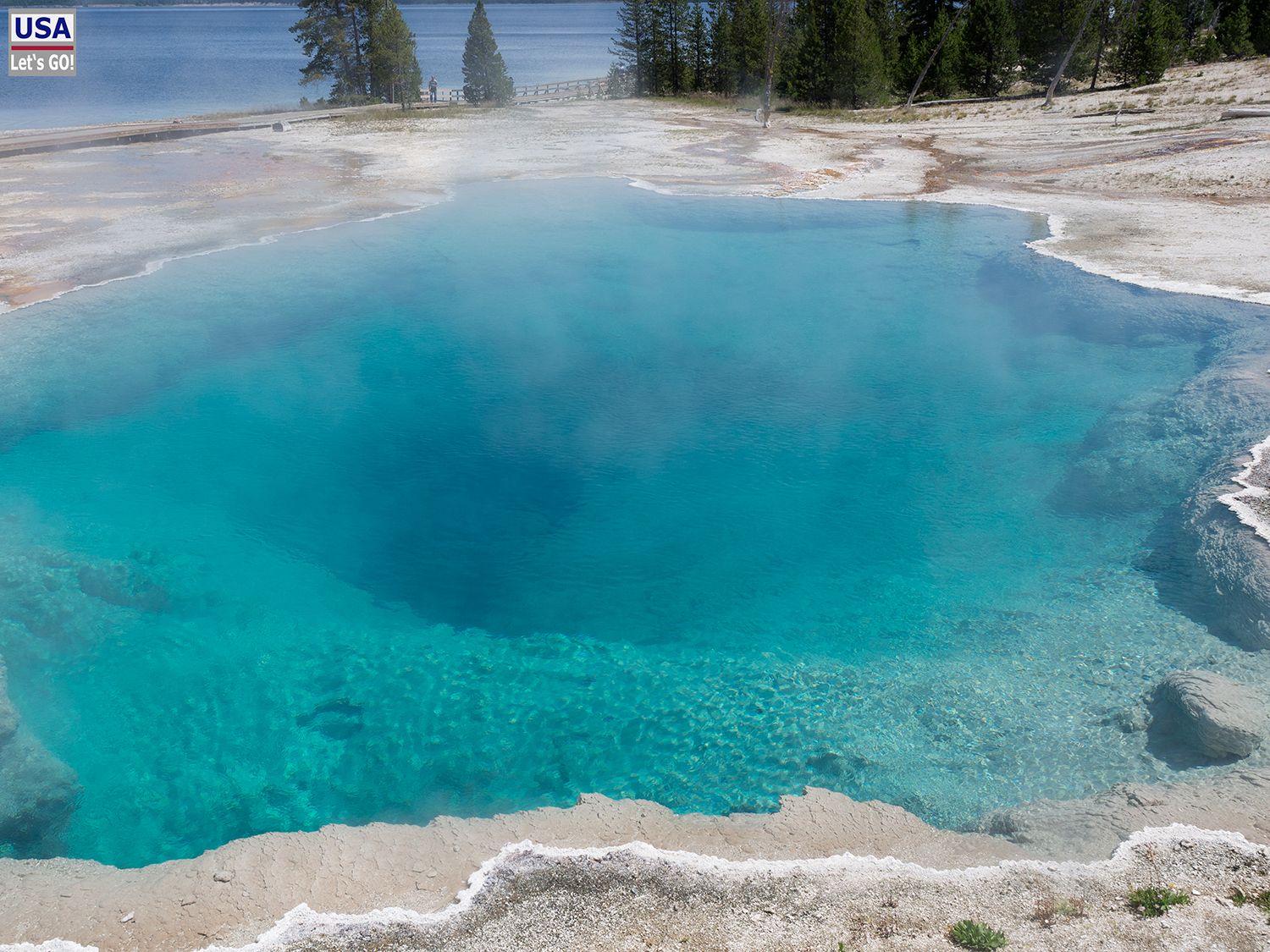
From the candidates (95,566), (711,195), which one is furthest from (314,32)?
(95,566)

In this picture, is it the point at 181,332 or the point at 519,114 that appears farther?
the point at 519,114

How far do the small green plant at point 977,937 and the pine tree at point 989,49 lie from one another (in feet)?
138

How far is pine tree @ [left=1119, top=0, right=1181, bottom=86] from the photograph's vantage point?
35062mm

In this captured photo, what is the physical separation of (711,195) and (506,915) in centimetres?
1989

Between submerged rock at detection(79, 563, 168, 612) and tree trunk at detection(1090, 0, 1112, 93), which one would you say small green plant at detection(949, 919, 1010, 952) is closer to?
submerged rock at detection(79, 563, 168, 612)

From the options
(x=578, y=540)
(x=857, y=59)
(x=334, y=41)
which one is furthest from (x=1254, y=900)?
(x=334, y=41)

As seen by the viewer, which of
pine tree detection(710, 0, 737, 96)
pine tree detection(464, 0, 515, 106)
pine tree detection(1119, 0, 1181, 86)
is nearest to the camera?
pine tree detection(1119, 0, 1181, 86)

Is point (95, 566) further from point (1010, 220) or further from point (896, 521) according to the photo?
point (1010, 220)

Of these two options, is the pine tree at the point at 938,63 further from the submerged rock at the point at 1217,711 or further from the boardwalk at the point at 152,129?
the submerged rock at the point at 1217,711

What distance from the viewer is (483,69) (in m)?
40.2

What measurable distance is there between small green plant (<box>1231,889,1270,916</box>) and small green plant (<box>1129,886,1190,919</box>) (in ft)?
0.73

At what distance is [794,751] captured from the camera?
255 inches

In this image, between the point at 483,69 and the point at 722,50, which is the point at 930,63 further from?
the point at 483,69

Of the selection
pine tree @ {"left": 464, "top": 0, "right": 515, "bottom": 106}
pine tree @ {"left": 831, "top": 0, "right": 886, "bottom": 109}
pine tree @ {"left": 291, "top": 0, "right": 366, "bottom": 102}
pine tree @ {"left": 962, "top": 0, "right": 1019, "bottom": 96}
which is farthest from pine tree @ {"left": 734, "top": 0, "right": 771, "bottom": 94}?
pine tree @ {"left": 291, "top": 0, "right": 366, "bottom": 102}
